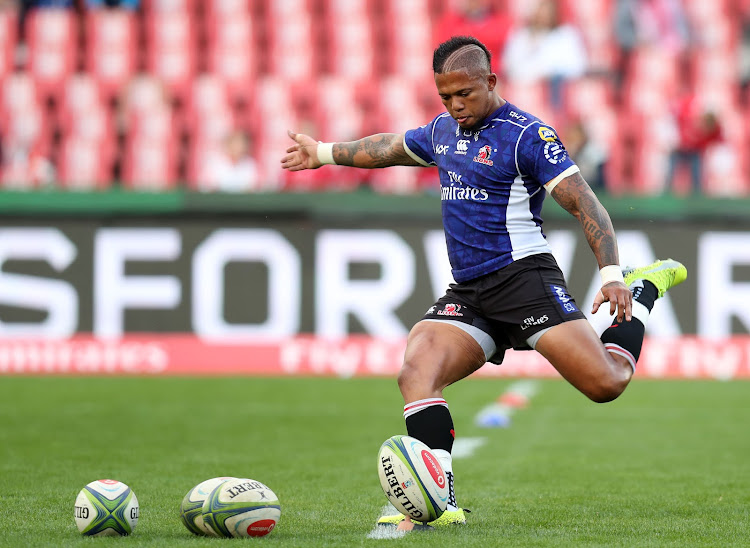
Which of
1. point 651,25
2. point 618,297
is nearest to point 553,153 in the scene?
point 618,297

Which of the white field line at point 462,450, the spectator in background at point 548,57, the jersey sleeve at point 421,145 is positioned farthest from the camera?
the spectator in background at point 548,57

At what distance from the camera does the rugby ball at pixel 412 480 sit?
5.33 m

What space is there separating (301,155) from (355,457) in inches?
94.7

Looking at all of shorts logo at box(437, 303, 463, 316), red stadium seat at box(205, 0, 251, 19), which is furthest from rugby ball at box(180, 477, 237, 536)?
red stadium seat at box(205, 0, 251, 19)

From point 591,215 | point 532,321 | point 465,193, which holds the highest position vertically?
point 465,193

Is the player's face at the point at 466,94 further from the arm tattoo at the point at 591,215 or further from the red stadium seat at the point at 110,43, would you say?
the red stadium seat at the point at 110,43

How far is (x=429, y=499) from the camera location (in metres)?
5.35

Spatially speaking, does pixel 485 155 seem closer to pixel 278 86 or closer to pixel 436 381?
pixel 436 381

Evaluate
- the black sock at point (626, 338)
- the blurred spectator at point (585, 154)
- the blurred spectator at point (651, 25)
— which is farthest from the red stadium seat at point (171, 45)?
the black sock at point (626, 338)

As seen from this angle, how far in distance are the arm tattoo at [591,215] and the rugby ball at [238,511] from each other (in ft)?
6.45

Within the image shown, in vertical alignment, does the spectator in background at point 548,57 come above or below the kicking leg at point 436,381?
above

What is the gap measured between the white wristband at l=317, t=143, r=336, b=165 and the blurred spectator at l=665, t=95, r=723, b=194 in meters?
9.55

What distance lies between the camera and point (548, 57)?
1698cm

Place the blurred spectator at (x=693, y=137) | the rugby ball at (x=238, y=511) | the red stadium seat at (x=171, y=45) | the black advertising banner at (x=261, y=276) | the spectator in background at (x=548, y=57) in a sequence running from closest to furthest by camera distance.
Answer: the rugby ball at (x=238, y=511) → the black advertising banner at (x=261, y=276) → the blurred spectator at (x=693, y=137) → the spectator in background at (x=548, y=57) → the red stadium seat at (x=171, y=45)
